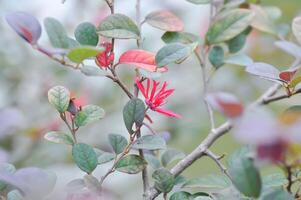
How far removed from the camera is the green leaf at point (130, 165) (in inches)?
27.3

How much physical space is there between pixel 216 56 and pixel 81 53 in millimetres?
338

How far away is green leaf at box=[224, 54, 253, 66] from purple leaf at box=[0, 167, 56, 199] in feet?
1.13

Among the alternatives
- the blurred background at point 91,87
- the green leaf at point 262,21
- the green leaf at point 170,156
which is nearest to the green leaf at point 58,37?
the green leaf at point 170,156

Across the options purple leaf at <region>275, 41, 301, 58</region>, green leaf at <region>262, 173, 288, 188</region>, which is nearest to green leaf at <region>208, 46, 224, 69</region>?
purple leaf at <region>275, 41, 301, 58</region>

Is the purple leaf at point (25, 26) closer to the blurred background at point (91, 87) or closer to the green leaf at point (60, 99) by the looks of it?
the green leaf at point (60, 99)

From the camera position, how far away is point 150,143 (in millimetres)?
679

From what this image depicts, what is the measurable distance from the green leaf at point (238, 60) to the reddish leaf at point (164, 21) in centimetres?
9

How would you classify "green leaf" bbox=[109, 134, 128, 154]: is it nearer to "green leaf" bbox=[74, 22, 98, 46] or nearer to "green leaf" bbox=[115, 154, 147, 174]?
"green leaf" bbox=[115, 154, 147, 174]

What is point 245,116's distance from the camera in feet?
1.47

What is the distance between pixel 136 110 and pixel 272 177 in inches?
7.3

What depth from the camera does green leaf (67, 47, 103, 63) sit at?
23.1 inches

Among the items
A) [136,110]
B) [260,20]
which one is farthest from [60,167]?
[136,110]

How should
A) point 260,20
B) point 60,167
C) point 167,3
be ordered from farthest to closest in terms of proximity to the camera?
point 167,3
point 60,167
point 260,20

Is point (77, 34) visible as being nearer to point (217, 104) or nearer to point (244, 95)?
point (217, 104)
